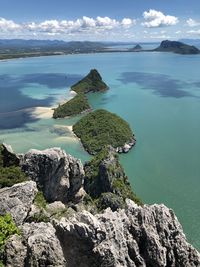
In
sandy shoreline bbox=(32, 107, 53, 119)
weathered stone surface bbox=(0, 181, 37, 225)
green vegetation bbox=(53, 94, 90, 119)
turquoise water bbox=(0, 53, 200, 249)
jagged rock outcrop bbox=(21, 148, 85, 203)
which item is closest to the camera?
weathered stone surface bbox=(0, 181, 37, 225)

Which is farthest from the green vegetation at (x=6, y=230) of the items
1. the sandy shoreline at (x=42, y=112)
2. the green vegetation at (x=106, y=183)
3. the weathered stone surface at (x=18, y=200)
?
the sandy shoreline at (x=42, y=112)

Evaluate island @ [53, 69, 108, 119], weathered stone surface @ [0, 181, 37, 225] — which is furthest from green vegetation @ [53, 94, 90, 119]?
weathered stone surface @ [0, 181, 37, 225]

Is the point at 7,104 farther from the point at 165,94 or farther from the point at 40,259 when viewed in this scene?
the point at 40,259

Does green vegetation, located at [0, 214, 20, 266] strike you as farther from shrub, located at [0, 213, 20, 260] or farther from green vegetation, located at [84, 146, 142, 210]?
green vegetation, located at [84, 146, 142, 210]

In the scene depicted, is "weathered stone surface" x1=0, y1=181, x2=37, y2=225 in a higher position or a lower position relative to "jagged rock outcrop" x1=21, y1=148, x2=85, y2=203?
higher

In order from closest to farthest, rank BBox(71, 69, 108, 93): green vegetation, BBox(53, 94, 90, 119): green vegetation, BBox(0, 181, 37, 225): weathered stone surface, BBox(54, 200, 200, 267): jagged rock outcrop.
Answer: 1. BBox(54, 200, 200, 267): jagged rock outcrop
2. BBox(0, 181, 37, 225): weathered stone surface
3. BBox(53, 94, 90, 119): green vegetation
4. BBox(71, 69, 108, 93): green vegetation

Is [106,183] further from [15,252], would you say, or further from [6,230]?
[15,252]
